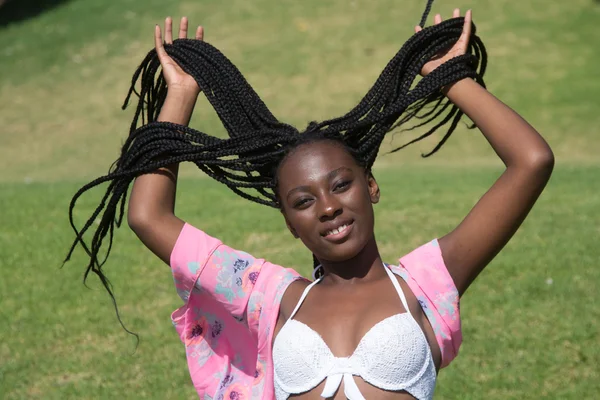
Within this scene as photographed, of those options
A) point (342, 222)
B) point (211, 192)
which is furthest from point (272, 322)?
point (211, 192)

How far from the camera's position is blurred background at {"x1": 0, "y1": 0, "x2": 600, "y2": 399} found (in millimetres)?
5645

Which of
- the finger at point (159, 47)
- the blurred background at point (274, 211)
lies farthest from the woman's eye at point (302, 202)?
the blurred background at point (274, 211)

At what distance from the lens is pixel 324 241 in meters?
3.13

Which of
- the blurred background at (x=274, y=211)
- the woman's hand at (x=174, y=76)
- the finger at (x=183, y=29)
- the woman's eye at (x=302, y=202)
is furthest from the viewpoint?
the blurred background at (x=274, y=211)

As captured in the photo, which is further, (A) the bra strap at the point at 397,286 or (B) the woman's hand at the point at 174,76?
(B) the woman's hand at the point at 174,76

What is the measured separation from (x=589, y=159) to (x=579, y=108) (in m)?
2.19

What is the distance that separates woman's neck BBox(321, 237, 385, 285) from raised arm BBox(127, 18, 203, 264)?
565 mm

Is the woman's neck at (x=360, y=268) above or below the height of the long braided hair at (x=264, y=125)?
below

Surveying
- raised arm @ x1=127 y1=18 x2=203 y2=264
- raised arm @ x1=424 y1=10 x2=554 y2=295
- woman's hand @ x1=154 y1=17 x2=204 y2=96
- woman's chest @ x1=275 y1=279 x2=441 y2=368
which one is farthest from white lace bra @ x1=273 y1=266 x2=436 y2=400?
woman's hand @ x1=154 y1=17 x2=204 y2=96

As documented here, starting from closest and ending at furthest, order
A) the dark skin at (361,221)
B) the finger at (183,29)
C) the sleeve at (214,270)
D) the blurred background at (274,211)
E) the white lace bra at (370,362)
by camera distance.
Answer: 1. the white lace bra at (370,362)
2. the dark skin at (361,221)
3. the sleeve at (214,270)
4. the finger at (183,29)
5. the blurred background at (274,211)

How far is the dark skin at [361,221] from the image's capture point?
120 inches

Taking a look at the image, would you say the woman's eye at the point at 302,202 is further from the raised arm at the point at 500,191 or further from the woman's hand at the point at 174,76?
the woman's hand at the point at 174,76

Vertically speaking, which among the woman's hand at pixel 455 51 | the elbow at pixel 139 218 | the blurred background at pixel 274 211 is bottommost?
the blurred background at pixel 274 211

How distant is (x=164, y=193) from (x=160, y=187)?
25 mm
